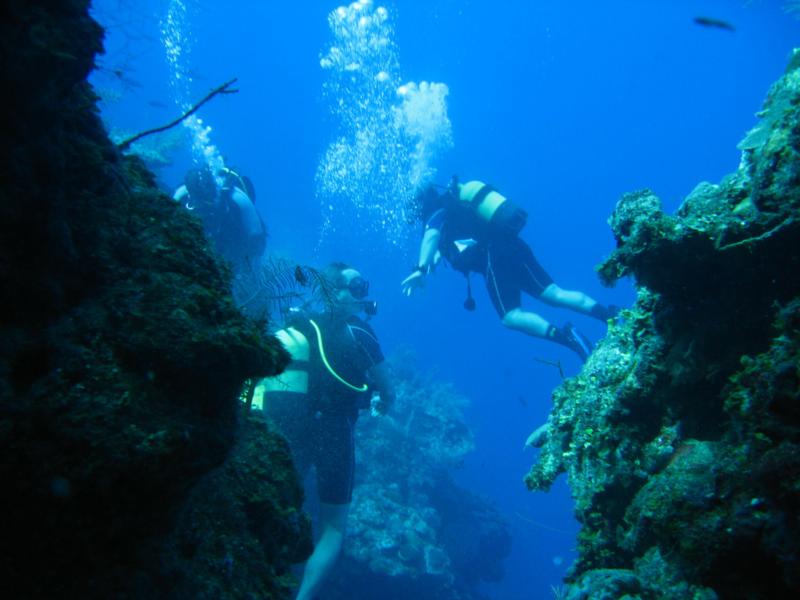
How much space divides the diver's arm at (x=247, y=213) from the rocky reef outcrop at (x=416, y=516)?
7.31m

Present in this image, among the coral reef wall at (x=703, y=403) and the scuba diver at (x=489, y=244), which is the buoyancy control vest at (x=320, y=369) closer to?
the coral reef wall at (x=703, y=403)

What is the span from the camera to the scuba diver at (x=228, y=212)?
23.0ft

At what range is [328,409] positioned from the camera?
5387mm

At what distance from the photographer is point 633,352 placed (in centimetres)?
332

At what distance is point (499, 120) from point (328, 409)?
10478cm

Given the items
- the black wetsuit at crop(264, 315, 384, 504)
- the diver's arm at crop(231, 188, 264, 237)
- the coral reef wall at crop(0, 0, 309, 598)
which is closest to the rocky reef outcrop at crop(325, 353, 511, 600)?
the black wetsuit at crop(264, 315, 384, 504)

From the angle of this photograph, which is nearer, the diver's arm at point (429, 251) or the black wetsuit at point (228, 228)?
the black wetsuit at point (228, 228)

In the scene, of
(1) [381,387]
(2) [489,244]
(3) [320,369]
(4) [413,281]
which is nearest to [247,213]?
(4) [413,281]

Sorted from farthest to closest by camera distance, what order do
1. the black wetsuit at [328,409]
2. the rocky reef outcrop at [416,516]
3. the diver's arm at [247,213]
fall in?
the rocky reef outcrop at [416,516], the diver's arm at [247,213], the black wetsuit at [328,409]

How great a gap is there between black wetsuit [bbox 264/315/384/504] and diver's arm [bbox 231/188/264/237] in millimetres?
3026

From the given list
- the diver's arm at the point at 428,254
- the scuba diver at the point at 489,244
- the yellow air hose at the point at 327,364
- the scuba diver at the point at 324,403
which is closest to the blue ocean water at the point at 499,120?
the scuba diver at the point at 489,244

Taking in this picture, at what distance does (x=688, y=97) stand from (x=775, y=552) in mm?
129344

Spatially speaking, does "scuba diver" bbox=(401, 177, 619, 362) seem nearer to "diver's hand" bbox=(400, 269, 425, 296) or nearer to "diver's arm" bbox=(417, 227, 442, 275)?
"diver's arm" bbox=(417, 227, 442, 275)

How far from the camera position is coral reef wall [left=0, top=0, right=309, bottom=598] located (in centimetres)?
106
